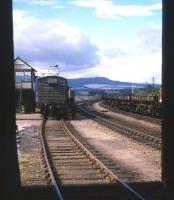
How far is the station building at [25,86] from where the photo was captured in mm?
48978

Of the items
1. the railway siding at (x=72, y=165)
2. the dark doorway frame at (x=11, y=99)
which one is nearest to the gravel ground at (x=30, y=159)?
the railway siding at (x=72, y=165)

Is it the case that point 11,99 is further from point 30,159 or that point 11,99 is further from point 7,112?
point 30,159

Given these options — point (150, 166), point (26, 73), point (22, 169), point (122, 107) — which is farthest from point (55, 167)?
point (122, 107)

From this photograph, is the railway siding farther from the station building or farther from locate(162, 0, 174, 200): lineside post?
the station building

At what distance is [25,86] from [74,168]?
35955 mm

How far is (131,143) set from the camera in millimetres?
21734

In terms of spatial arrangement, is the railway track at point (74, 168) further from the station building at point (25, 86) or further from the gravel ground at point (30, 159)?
the station building at point (25, 86)

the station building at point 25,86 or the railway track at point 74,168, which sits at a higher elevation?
the station building at point 25,86

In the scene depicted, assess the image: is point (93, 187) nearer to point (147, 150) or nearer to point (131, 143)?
point (147, 150)

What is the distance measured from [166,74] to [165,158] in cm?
128

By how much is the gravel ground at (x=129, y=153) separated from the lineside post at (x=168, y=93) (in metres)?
4.80

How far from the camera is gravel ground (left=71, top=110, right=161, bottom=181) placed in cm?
1451

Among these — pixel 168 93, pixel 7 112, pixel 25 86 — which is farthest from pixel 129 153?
pixel 25 86

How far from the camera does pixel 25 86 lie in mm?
49969
